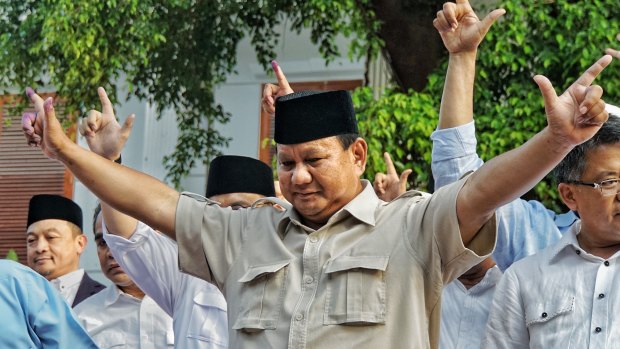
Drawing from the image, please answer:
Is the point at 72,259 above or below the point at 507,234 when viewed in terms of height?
below

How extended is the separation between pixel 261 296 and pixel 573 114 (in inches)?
40.1

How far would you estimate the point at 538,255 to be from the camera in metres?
3.80

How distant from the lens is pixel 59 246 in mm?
6344

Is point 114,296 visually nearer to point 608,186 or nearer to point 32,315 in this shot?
point 32,315

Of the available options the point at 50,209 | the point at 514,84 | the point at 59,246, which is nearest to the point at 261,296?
the point at 59,246

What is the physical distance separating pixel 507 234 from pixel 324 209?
1.17 metres

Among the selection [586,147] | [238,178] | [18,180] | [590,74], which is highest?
[590,74]

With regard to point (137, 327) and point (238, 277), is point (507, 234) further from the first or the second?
point (137, 327)

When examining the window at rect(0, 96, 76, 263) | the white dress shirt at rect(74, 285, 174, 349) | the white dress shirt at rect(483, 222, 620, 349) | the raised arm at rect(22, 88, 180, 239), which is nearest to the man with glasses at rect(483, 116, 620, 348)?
the white dress shirt at rect(483, 222, 620, 349)

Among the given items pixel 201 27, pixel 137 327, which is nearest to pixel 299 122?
pixel 137 327

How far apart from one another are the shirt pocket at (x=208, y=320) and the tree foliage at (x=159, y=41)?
4595 mm

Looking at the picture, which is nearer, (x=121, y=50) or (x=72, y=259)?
(x=72, y=259)

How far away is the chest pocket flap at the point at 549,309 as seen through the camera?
11.7 ft

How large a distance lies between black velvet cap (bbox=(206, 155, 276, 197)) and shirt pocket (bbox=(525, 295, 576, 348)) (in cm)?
174
